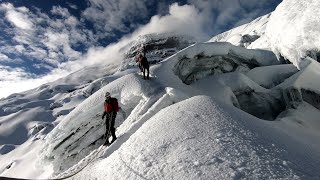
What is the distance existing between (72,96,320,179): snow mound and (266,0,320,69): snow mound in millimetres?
10778

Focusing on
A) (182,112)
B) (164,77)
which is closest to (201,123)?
(182,112)

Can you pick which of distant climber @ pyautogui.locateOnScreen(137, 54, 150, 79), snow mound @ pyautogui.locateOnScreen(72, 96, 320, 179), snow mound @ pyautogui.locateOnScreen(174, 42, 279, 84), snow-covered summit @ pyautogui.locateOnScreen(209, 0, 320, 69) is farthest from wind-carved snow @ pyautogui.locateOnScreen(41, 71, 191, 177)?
snow-covered summit @ pyautogui.locateOnScreen(209, 0, 320, 69)

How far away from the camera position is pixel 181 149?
1006cm

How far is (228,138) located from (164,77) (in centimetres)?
1053

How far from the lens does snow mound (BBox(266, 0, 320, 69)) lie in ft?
68.2

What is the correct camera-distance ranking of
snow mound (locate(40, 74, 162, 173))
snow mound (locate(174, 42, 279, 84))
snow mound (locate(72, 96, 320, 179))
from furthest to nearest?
snow mound (locate(174, 42, 279, 84)) → snow mound (locate(40, 74, 162, 173)) → snow mound (locate(72, 96, 320, 179))

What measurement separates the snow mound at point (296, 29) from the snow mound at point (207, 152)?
10778 mm

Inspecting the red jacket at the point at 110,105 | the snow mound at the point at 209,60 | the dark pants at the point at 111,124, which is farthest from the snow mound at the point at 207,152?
the snow mound at the point at 209,60

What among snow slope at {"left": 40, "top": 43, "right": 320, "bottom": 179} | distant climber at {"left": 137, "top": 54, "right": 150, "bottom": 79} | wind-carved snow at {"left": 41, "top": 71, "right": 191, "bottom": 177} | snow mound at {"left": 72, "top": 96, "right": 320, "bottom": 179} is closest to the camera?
snow mound at {"left": 72, "top": 96, "right": 320, "bottom": 179}

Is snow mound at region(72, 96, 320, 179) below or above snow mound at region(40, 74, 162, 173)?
above

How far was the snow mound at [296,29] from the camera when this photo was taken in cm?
2080

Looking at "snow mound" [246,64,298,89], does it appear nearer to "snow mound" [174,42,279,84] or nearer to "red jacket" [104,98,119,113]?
"snow mound" [174,42,279,84]

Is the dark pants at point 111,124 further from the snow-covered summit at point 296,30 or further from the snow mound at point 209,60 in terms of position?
the snow-covered summit at point 296,30

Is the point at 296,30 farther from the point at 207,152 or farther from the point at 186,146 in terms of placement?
the point at 207,152
